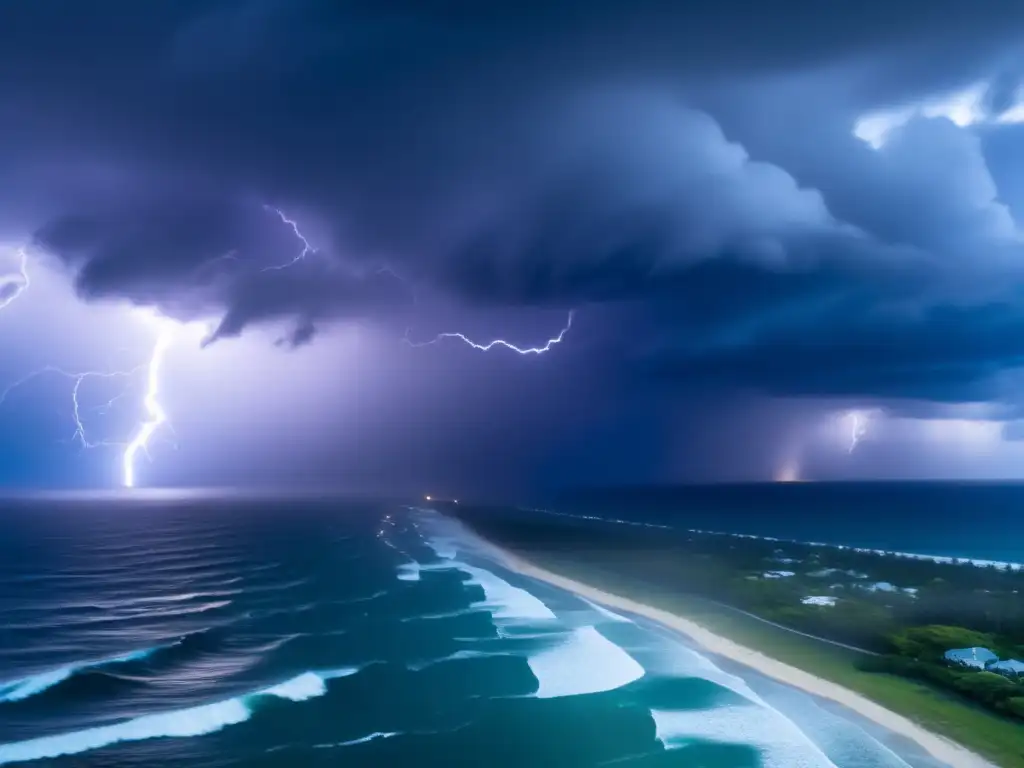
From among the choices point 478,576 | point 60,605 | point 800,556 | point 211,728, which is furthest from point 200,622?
point 800,556

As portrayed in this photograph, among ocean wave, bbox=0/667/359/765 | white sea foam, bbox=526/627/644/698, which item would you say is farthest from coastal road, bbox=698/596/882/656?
ocean wave, bbox=0/667/359/765

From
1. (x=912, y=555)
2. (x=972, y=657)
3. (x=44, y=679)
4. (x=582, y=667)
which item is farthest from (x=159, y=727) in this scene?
(x=912, y=555)

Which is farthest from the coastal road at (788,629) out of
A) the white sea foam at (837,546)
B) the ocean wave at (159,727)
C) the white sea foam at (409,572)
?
the white sea foam at (837,546)

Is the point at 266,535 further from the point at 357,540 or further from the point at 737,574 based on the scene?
the point at 737,574

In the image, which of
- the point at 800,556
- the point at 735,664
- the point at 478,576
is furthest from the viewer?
the point at 800,556

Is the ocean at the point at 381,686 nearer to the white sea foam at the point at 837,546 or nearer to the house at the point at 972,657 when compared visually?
the house at the point at 972,657

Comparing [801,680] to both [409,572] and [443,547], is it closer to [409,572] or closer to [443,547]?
[409,572]

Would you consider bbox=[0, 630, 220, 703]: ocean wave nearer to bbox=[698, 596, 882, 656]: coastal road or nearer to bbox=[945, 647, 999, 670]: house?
bbox=[698, 596, 882, 656]: coastal road
